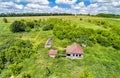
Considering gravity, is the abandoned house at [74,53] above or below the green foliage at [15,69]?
above

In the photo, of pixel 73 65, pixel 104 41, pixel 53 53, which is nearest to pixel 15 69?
pixel 53 53

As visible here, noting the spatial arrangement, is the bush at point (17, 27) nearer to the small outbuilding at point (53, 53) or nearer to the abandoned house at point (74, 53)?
the small outbuilding at point (53, 53)

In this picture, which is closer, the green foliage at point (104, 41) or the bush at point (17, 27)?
the green foliage at point (104, 41)

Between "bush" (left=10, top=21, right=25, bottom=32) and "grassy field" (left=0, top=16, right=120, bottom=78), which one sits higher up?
"bush" (left=10, top=21, right=25, bottom=32)

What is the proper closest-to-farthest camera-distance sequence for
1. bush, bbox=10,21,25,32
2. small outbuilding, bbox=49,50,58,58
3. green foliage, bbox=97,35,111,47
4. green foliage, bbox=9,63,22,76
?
green foliage, bbox=9,63,22,76 < small outbuilding, bbox=49,50,58,58 < green foliage, bbox=97,35,111,47 < bush, bbox=10,21,25,32

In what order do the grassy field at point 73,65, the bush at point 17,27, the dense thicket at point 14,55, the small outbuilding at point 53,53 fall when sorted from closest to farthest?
1. the grassy field at point 73,65
2. the small outbuilding at point 53,53
3. the dense thicket at point 14,55
4. the bush at point 17,27

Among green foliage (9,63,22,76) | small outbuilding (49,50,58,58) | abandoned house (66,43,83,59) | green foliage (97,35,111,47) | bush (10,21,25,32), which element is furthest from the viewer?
bush (10,21,25,32)

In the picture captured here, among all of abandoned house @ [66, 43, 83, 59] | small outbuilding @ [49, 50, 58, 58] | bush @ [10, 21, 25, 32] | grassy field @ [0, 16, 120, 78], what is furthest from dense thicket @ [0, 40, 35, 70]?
bush @ [10, 21, 25, 32]

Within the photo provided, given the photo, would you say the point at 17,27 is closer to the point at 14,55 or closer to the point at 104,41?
the point at 14,55

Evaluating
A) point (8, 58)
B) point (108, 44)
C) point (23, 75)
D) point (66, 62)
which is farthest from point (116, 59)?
point (8, 58)

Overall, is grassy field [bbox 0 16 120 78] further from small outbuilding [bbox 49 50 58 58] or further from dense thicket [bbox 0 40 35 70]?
dense thicket [bbox 0 40 35 70]

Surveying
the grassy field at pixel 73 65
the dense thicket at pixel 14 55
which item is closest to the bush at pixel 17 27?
the dense thicket at pixel 14 55
